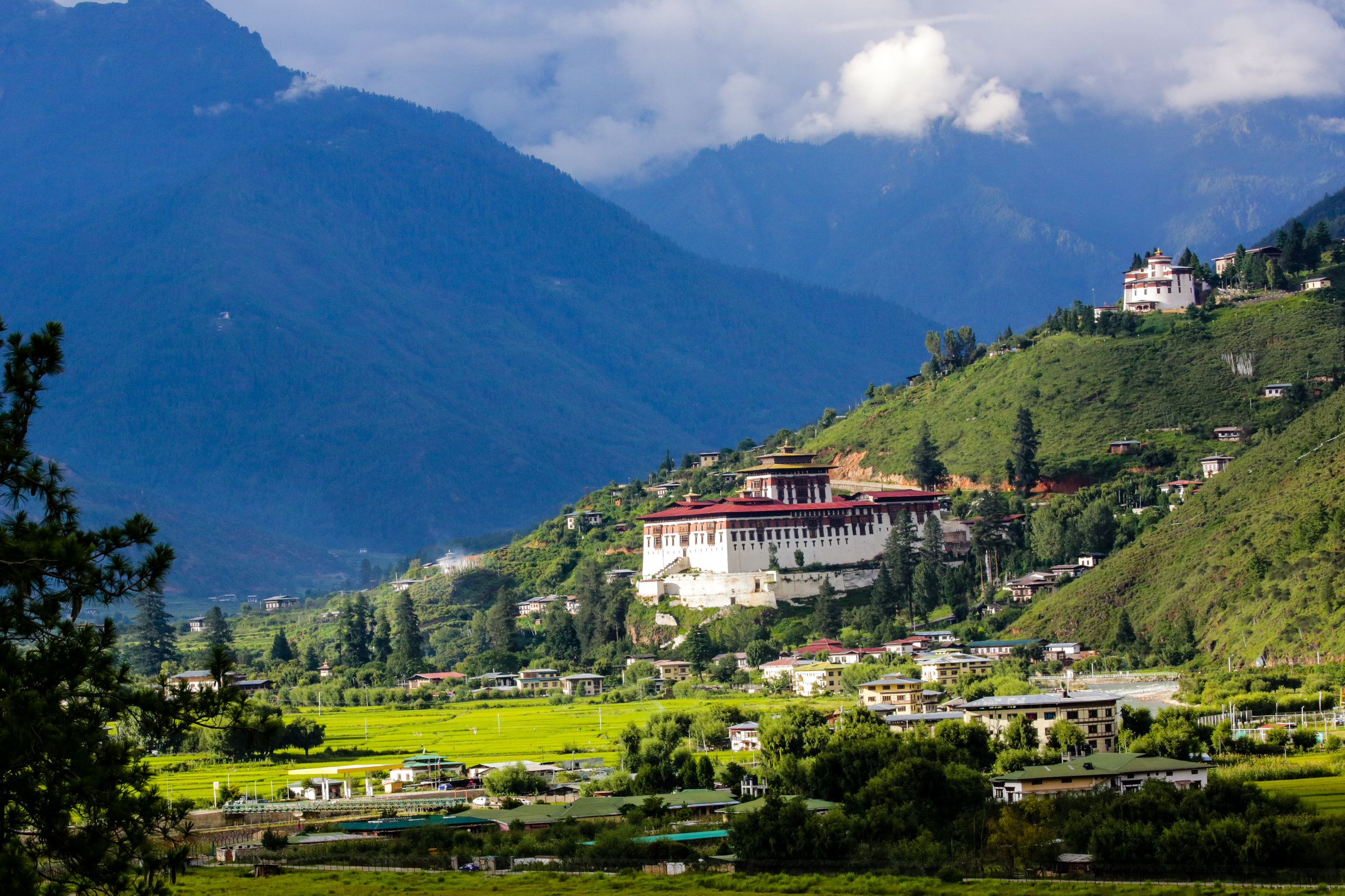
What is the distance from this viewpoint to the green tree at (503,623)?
138500mm

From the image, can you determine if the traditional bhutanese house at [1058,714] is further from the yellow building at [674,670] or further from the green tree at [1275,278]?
the green tree at [1275,278]

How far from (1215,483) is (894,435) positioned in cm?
4187

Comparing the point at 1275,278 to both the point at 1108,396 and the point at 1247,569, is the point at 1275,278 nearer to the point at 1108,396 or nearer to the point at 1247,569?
the point at 1108,396

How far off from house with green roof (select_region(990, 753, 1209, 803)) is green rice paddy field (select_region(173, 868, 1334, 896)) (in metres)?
11.4

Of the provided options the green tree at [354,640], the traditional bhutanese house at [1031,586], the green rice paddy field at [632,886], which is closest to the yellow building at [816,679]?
the traditional bhutanese house at [1031,586]

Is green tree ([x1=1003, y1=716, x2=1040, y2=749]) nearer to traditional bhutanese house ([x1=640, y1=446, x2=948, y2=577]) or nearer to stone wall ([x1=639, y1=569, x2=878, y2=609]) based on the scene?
stone wall ([x1=639, y1=569, x2=878, y2=609])

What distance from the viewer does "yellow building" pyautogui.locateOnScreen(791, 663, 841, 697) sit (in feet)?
331

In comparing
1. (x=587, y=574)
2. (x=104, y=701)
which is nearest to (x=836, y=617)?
(x=587, y=574)

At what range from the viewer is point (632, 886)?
47.6m

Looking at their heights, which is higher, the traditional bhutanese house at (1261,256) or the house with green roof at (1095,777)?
the traditional bhutanese house at (1261,256)

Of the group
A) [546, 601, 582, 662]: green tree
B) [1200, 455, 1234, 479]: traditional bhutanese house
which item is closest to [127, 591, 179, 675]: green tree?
[546, 601, 582, 662]: green tree

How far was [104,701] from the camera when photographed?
1038 inches

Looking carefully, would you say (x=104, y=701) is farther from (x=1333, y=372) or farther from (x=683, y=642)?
(x=1333, y=372)

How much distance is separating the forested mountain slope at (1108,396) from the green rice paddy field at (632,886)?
85.3 metres
